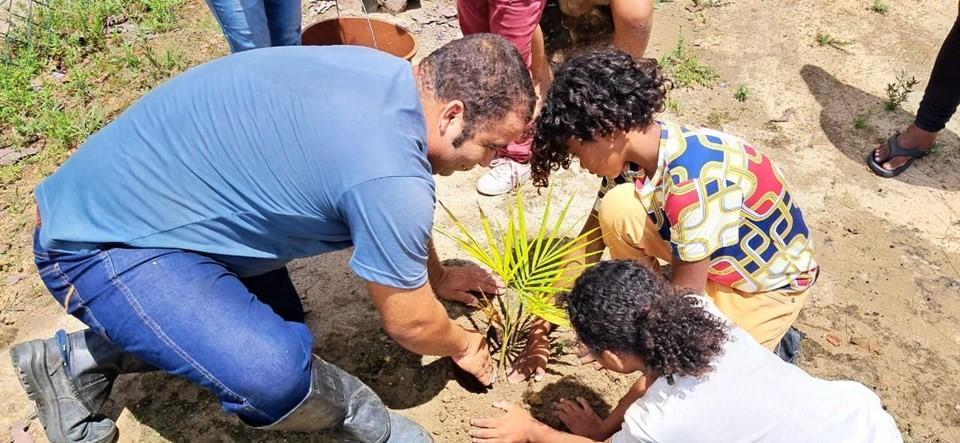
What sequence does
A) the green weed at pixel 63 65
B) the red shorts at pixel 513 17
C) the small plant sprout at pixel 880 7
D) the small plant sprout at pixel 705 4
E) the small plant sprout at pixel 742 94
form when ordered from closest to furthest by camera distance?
the red shorts at pixel 513 17, the green weed at pixel 63 65, the small plant sprout at pixel 742 94, the small plant sprout at pixel 880 7, the small plant sprout at pixel 705 4

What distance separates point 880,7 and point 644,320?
3.54m

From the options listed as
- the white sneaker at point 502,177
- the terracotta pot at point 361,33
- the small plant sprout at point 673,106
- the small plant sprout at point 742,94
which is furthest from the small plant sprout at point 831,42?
the terracotta pot at point 361,33

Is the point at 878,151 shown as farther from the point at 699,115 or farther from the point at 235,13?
the point at 235,13

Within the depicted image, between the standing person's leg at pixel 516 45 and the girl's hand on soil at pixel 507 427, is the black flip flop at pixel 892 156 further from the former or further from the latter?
the girl's hand on soil at pixel 507 427

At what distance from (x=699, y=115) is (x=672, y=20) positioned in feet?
3.04

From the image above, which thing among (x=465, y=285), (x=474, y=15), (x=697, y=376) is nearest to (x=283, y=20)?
(x=474, y=15)

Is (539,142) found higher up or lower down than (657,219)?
higher up

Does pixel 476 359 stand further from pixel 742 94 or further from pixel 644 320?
pixel 742 94

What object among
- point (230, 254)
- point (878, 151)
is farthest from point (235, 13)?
point (878, 151)

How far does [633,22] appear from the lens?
3.37 m

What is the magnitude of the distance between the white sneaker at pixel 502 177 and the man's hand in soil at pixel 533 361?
877mm

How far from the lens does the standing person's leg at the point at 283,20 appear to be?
2934mm

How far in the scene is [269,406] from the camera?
5.99 feet

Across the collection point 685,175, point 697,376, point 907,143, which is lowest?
point 907,143
